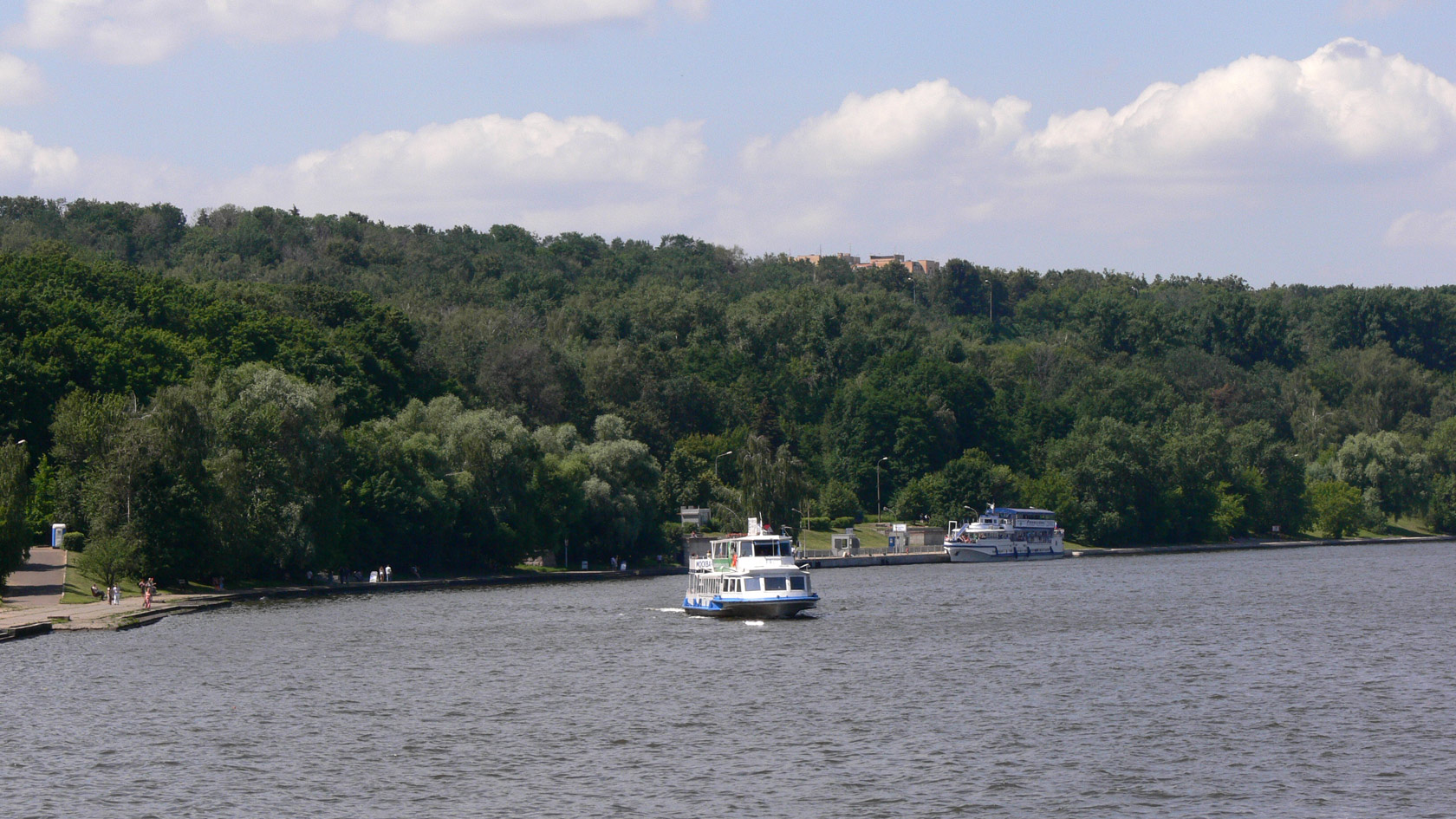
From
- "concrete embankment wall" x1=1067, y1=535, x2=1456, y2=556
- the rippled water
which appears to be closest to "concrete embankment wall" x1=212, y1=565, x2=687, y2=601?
the rippled water

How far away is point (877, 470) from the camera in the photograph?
6673 inches

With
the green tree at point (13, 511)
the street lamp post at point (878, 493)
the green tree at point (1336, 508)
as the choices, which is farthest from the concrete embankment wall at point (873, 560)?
the green tree at point (13, 511)

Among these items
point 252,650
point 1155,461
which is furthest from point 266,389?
point 1155,461

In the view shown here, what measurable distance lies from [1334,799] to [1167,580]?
76457mm

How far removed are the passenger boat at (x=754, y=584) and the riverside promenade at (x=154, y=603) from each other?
25.8m

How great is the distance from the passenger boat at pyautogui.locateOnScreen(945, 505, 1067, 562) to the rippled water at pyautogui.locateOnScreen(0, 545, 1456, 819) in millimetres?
72408

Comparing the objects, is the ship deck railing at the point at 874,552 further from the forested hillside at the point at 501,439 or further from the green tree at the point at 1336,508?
the green tree at the point at 1336,508

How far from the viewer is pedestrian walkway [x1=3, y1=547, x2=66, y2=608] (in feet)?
249

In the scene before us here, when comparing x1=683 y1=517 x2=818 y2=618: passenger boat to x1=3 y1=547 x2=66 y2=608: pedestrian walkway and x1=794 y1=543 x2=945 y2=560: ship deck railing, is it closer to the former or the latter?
x1=3 y1=547 x2=66 y2=608: pedestrian walkway

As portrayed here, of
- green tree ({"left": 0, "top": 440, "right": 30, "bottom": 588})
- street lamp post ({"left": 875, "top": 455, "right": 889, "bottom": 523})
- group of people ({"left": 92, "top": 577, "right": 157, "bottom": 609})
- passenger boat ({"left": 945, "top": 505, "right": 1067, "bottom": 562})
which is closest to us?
green tree ({"left": 0, "top": 440, "right": 30, "bottom": 588})

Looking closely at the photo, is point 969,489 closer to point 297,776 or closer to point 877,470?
point 877,470

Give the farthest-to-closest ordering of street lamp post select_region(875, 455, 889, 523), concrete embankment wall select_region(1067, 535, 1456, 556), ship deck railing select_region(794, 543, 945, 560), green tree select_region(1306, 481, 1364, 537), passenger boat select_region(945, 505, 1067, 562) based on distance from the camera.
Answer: green tree select_region(1306, 481, 1364, 537) → street lamp post select_region(875, 455, 889, 523) → concrete embankment wall select_region(1067, 535, 1456, 556) → passenger boat select_region(945, 505, 1067, 562) → ship deck railing select_region(794, 543, 945, 560)

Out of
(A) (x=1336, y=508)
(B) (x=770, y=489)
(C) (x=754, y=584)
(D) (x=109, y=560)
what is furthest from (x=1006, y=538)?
(D) (x=109, y=560)

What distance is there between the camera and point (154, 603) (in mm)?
78062
